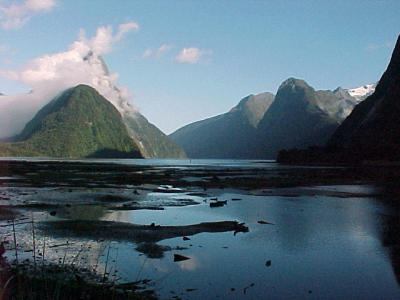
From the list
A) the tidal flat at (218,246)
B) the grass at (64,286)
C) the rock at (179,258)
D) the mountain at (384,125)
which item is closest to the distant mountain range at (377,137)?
the mountain at (384,125)

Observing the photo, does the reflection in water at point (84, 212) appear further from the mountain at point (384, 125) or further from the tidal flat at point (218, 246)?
the mountain at point (384, 125)

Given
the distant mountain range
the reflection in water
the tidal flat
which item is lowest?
the tidal flat

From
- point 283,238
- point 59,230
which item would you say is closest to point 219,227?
point 283,238

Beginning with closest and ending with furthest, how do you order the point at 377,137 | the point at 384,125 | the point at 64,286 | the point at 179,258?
the point at 64,286 < the point at 179,258 < the point at 377,137 < the point at 384,125

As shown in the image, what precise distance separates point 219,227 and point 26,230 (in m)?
11.8

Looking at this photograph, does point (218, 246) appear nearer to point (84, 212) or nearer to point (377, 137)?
point (84, 212)

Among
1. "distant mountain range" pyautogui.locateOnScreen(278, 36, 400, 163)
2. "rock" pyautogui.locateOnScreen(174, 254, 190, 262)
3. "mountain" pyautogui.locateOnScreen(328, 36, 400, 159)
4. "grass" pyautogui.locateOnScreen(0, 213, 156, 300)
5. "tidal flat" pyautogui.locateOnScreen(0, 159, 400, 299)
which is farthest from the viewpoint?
"distant mountain range" pyautogui.locateOnScreen(278, 36, 400, 163)

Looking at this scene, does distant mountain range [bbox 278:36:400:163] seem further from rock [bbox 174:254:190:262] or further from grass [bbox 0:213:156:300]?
grass [bbox 0:213:156:300]

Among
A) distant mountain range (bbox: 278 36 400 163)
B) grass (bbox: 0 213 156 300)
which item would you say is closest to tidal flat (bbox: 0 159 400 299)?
grass (bbox: 0 213 156 300)

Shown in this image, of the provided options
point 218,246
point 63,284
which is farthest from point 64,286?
point 218,246

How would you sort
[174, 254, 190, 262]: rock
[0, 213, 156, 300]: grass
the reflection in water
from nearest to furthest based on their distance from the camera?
1. [0, 213, 156, 300]: grass
2. [174, 254, 190, 262]: rock
3. the reflection in water

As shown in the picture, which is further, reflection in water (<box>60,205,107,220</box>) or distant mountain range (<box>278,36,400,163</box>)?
distant mountain range (<box>278,36,400,163</box>)

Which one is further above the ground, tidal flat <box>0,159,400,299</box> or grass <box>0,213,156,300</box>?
grass <box>0,213,156,300</box>

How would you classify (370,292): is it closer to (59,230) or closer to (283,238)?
(283,238)
